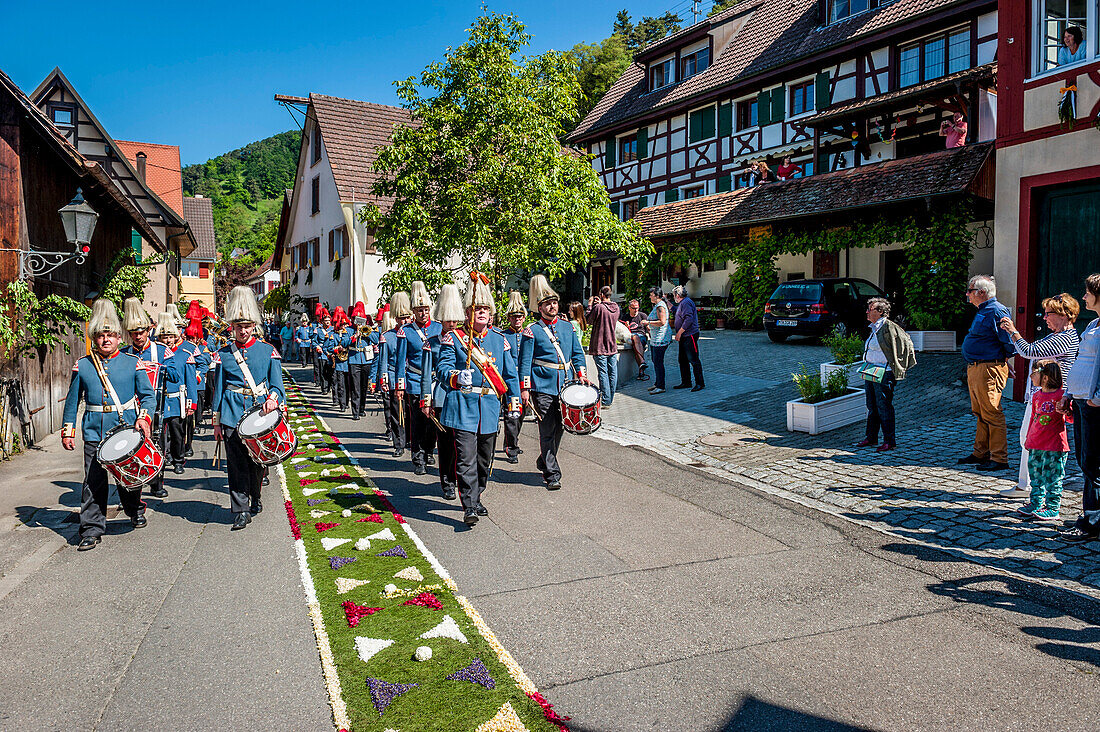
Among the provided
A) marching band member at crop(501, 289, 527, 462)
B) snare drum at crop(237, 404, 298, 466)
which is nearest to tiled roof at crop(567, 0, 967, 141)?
marching band member at crop(501, 289, 527, 462)

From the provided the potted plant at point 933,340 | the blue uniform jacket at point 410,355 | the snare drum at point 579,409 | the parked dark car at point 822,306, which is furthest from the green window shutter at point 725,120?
the snare drum at point 579,409

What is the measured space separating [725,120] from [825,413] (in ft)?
66.9

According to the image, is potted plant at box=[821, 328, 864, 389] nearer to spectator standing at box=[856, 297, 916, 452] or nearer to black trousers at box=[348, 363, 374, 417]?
spectator standing at box=[856, 297, 916, 452]

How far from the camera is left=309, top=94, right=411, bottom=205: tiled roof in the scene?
92.3ft

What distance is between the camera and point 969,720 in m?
3.34

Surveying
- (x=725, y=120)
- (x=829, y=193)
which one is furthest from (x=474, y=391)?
(x=725, y=120)

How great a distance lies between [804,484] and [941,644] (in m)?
3.79

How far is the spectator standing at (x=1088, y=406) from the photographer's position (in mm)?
5559

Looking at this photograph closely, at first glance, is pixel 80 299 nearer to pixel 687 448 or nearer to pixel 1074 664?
pixel 687 448

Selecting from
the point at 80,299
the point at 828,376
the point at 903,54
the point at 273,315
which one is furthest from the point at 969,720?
the point at 273,315

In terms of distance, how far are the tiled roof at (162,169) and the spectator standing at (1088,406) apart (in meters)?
39.4

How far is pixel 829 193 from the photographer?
70.8 feet

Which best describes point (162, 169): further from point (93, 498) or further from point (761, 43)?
point (93, 498)

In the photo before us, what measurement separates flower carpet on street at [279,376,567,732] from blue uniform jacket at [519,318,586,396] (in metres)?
1.99
